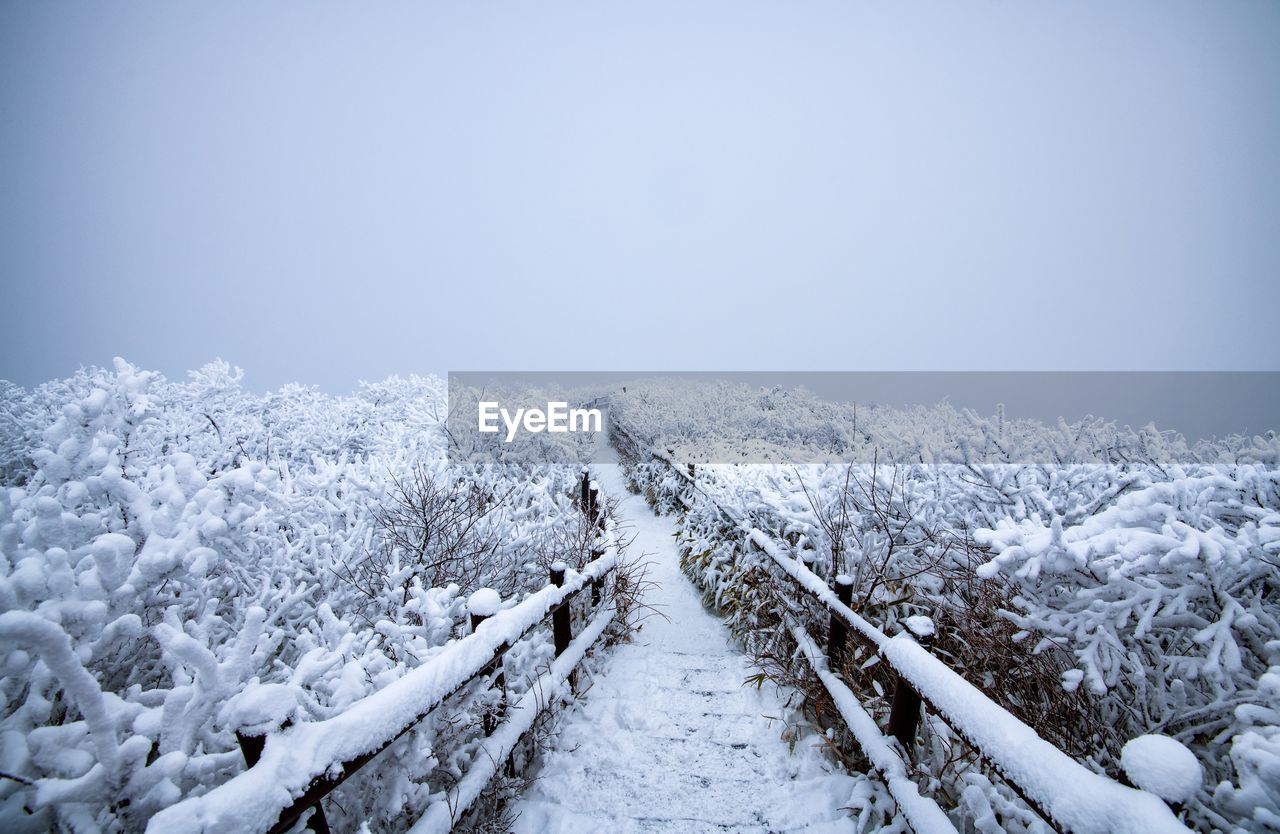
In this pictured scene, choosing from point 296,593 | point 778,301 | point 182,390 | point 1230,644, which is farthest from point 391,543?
point 778,301

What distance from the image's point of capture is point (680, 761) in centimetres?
350

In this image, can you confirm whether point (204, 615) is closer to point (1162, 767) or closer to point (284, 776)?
point (284, 776)

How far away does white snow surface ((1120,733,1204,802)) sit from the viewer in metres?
1.27

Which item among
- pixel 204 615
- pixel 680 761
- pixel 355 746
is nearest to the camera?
pixel 355 746

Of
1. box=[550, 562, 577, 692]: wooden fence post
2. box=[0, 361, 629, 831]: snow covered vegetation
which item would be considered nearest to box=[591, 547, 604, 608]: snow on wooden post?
box=[0, 361, 629, 831]: snow covered vegetation

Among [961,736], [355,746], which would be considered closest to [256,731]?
[355,746]

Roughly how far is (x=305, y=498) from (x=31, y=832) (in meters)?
2.98

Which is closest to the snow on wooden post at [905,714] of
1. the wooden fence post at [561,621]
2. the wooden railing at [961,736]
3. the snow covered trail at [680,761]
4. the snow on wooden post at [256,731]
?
the wooden railing at [961,736]

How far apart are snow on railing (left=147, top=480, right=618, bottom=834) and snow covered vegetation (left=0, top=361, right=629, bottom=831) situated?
1.3 inches

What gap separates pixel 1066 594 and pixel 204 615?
4045 millimetres

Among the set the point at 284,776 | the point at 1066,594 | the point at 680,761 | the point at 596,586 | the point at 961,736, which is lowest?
the point at 680,761

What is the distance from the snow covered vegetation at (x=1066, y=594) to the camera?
6.39ft

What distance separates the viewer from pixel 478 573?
13.8 ft

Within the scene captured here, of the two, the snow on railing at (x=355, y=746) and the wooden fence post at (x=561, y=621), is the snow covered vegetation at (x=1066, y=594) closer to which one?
the wooden fence post at (x=561, y=621)
